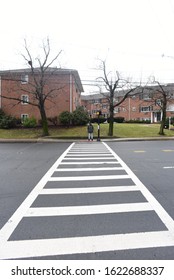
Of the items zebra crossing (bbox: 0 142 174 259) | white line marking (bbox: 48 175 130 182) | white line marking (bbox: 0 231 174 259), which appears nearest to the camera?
white line marking (bbox: 0 231 174 259)

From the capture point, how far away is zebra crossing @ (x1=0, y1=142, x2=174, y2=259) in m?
3.12

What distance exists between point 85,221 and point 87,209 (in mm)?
556

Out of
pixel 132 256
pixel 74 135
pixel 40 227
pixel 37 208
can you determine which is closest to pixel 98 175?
pixel 37 208

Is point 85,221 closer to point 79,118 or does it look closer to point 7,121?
point 79,118

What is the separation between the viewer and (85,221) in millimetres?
3951

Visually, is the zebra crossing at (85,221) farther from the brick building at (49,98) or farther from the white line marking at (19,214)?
the brick building at (49,98)

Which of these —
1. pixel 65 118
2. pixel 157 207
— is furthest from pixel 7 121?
pixel 157 207

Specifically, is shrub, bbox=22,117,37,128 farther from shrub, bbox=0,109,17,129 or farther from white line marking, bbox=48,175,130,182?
white line marking, bbox=48,175,130,182

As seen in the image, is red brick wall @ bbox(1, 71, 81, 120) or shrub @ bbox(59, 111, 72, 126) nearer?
shrub @ bbox(59, 111, 72, 126)

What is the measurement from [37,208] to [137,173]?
432 centimetres

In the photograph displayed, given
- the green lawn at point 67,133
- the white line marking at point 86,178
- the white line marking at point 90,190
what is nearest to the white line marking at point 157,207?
the white line marking at point 90,190

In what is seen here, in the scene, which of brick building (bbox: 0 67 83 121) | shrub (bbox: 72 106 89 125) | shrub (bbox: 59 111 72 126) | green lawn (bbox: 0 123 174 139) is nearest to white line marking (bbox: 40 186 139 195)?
green lawn (bbox: 0 123 174 139)

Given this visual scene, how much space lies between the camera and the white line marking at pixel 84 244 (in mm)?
2963
